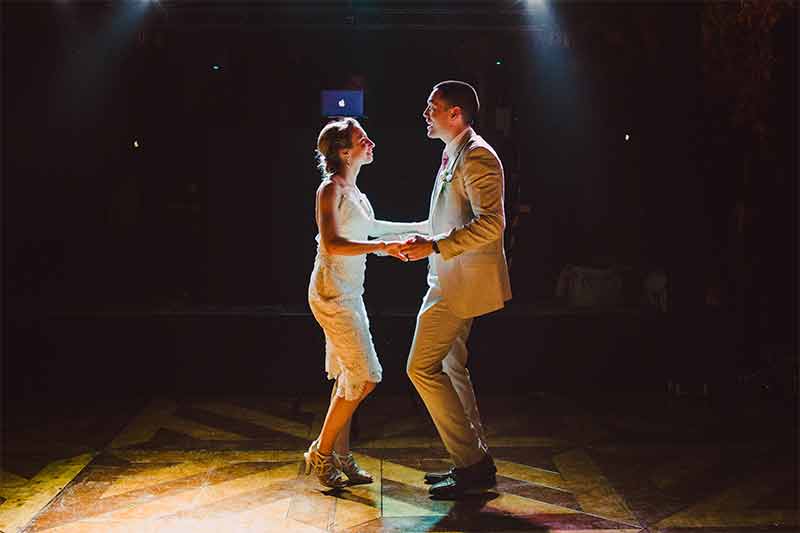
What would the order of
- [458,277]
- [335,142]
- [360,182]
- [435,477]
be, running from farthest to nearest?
[360,182]
[435,477]
[335,142]
[458,277]

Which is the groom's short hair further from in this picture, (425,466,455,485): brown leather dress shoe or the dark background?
the dark background

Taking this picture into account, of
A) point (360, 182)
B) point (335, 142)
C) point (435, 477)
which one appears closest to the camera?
point (335, 142)

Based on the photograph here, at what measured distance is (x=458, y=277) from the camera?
13.1 feet

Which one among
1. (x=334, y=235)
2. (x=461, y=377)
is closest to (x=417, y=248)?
(x=334, y=235)

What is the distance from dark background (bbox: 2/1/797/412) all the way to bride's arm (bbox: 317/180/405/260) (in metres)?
2.67

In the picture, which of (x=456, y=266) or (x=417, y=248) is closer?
(x=417, y=248)

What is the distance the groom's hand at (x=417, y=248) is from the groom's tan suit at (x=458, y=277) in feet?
0.18

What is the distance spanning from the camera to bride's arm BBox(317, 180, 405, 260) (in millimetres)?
3963

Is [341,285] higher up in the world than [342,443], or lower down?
higher up

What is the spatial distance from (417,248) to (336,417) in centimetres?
97

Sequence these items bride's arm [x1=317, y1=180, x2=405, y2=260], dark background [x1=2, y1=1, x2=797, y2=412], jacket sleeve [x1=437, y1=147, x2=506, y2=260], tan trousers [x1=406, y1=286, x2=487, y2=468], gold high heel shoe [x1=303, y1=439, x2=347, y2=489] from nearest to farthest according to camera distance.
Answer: jacket sleeve [x1=437, y1=147, x2=506, y2=260]
bride's arm [x1=317, y1=180, x2=405, y2=260]
tan trousers [x1=406, y1=286, x2=487, y2=468]
gold high heel shoe [x1=303, y1=439, x2=347, y2=489]
dark background [x1=2, y1=1, x2=797, y2=412]

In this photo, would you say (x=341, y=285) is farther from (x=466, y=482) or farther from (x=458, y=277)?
(x=466, y=482)

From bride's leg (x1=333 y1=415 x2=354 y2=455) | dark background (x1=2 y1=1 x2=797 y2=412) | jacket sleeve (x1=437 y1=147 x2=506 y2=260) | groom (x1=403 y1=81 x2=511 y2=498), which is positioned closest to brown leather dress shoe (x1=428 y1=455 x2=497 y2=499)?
groom (x1=403 y1=81 x2=511 y2=498)

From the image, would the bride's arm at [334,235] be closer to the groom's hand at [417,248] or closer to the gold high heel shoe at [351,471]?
the groom's hand at [417,248]
